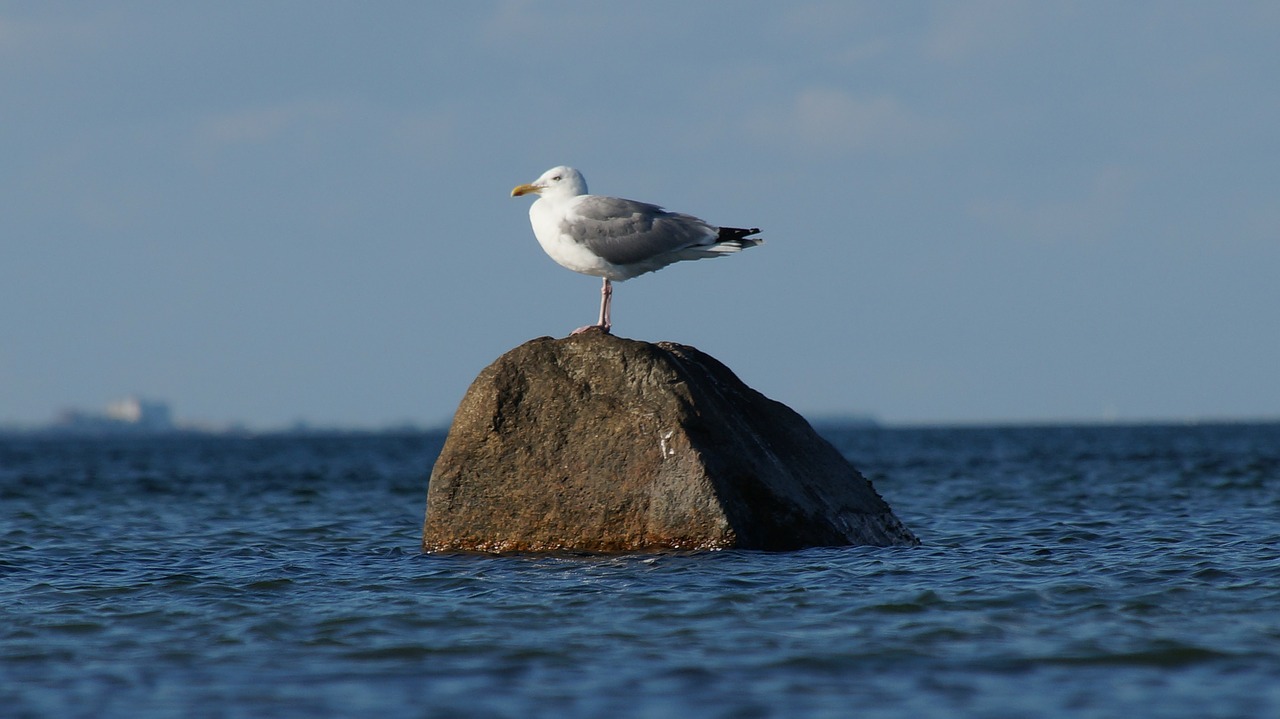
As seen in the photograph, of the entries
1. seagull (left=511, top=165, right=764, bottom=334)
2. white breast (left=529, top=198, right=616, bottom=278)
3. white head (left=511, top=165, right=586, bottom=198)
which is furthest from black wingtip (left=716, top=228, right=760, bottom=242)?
white head (left=511, top=165, right=586, bottom=198)

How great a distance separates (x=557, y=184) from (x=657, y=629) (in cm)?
486

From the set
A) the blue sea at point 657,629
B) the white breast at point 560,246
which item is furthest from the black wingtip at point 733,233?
the blue sea at point 657,629

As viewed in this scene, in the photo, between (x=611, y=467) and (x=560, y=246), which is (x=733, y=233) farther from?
(x=611, y=467)

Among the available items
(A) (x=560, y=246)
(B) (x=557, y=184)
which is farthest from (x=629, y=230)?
(B) (x=557, y=184)

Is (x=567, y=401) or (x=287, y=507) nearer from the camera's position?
(x=567, y=401)

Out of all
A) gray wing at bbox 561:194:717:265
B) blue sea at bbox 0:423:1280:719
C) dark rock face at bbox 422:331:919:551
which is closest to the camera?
blue sea at bbox 0:423:1280:719

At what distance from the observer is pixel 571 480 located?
428 inches

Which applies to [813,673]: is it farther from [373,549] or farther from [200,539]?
[200,539]

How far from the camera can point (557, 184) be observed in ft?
37.8

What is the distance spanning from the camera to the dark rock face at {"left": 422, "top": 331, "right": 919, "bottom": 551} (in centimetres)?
1059

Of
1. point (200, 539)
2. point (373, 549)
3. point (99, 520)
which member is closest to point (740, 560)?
point (373, 549)

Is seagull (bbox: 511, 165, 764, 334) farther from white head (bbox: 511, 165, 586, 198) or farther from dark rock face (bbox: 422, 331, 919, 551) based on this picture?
dark rock face (bbox: 422, 331, 919, 551)

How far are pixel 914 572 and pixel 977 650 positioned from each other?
2.89m

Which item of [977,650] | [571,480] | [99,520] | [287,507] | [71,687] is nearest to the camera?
[71,687]
